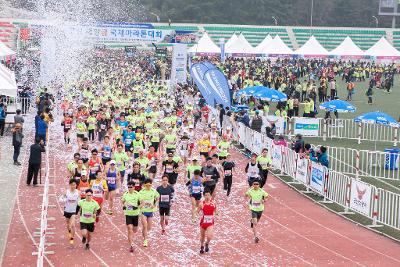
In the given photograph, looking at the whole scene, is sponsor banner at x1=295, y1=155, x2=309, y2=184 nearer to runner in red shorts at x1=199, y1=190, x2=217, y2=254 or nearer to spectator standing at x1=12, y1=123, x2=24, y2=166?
runner in red shorts at x1=199, y1=190, x2=217, y2=254

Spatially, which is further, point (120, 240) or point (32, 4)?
point (32, 4)

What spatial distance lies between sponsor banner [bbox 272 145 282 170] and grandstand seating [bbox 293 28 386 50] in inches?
3024

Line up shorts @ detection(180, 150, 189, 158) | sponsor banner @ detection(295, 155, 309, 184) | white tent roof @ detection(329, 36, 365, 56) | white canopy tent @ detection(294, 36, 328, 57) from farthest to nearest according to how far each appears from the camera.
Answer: white tent roof @ detection(329, 36, 365, 56) → white canopy tent @ detection(294, 36, 328, 57) → shorts @ detection(180, 150, 189, 158) → sponsor banner @ detection(295, 155, 309, 184)

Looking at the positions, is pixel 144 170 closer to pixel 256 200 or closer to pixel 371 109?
pixel 256 200

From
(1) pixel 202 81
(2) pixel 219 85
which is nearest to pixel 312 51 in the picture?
(1) pixel 202 81

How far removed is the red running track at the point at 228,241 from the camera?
15.2 metres

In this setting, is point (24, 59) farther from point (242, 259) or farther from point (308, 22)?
point (308, 22)

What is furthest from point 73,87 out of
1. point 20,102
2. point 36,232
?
point 36,232

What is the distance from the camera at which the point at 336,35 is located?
10331 centimetres

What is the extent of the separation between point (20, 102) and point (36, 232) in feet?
70.8

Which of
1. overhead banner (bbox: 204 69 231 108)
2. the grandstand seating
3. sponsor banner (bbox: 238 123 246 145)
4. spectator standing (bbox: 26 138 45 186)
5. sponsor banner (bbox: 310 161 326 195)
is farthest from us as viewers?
the grandstand seating

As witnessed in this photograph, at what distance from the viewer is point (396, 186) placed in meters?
22.9

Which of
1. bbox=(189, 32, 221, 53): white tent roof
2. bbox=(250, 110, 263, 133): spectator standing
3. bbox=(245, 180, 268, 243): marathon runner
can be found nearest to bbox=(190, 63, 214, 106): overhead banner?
bbox=(250, 110, 263, 133): spectator standing

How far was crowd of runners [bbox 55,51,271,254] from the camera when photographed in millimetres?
15684
